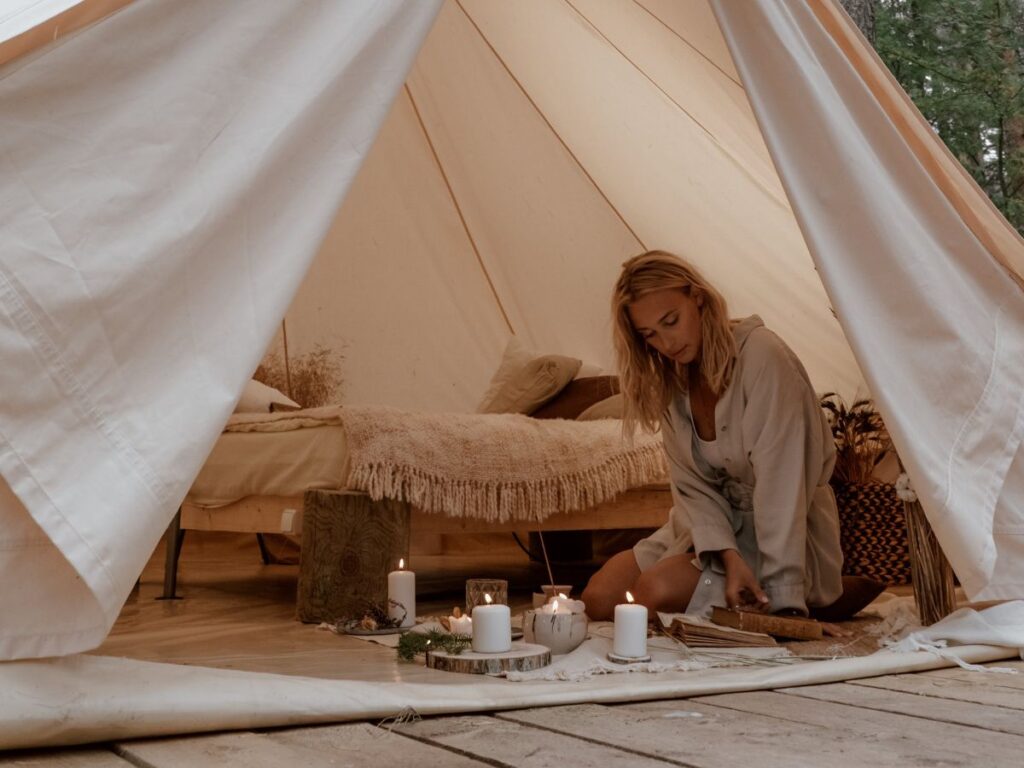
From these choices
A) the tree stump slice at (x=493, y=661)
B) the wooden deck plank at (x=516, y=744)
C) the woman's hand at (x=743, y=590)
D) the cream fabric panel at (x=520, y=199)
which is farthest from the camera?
the cream fabric panel at (x=520, y=199)

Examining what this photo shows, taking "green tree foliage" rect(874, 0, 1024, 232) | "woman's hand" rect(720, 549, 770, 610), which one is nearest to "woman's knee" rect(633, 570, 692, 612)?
"woman's hand" rect(720, 549, 770, 610)

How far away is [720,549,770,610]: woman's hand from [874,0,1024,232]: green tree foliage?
4.85 metres

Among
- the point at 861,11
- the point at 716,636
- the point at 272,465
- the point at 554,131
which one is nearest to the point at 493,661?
the point at 716,636

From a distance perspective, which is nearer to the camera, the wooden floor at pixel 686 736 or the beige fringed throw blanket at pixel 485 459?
the wooden floor at pixel 686 736

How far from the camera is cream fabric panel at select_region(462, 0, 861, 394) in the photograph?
341cm

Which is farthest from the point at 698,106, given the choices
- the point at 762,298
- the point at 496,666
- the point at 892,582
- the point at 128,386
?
the point at 128,386

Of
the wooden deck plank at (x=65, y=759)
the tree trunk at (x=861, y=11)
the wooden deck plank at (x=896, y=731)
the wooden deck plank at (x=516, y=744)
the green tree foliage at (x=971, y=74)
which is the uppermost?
the green tree foliage at (x=971, y=74)

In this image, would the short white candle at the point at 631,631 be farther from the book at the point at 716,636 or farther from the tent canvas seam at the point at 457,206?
the tent canvas seam at the point at 457,206

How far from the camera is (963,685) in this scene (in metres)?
1.93

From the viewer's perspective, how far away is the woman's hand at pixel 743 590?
2.46 m

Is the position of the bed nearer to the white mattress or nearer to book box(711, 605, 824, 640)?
the white mattress

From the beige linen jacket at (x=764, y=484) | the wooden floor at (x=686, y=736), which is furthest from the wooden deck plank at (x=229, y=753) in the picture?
the beige linen jacket at (x=764, y=484)

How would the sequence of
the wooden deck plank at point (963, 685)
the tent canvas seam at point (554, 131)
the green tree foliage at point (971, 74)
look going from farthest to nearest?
1. the green tree foliage at point (971, 74)
2. the tent canvas seam at point (554, 131)
3. the wooden deck plank at point (963, 685)

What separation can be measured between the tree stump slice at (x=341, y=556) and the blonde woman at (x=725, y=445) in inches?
25.6
